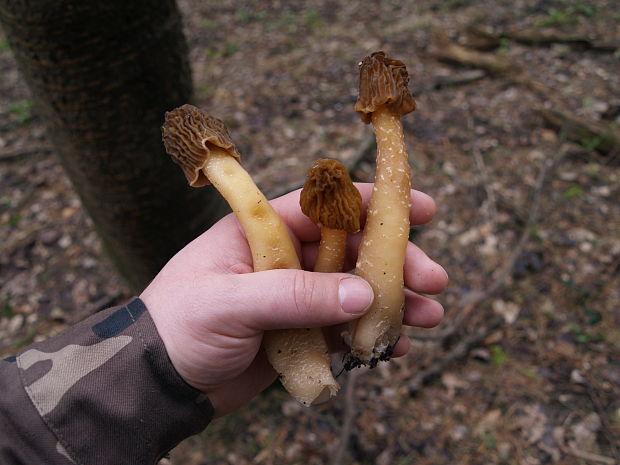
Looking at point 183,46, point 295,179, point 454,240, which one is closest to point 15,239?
point 295,179

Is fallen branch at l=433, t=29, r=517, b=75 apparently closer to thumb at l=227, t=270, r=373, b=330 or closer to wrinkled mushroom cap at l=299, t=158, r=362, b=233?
wrinkled mushroom cap at l=299, t=158, r=362, b=233

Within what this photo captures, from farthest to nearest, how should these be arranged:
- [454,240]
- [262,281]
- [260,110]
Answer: [260,110] < [454,240] < [262,281]

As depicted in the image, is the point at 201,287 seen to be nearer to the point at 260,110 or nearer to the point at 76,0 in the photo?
the point at 76,0

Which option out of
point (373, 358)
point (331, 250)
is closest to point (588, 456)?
point (373, 358)

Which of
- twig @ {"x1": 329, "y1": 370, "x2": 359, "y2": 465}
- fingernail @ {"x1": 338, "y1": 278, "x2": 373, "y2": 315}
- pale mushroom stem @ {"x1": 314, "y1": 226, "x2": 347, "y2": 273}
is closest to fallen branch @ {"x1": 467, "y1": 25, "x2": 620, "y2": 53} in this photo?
twig @ {"x1": 329, "y1": 370, "x2": 359, "y2": 465}

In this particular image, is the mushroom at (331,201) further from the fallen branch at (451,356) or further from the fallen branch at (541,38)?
the fallen branch at (541,38)

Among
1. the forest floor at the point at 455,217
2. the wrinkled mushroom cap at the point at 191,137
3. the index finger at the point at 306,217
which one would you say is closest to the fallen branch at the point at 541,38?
the forest floor at the point at 455,217
